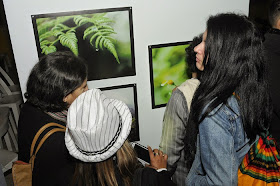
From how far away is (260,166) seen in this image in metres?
1.33

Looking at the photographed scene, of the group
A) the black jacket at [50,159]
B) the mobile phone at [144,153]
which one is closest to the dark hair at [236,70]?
the mobile phone at [144,153]

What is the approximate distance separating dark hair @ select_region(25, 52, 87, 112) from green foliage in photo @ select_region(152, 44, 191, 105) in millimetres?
1021

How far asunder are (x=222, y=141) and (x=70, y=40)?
4.94ft

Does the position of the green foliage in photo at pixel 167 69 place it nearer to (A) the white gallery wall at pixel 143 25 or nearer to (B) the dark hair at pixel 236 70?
(A) the white gallery wall at pixel 143 25

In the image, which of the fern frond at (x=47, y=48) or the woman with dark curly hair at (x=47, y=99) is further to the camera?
the fern frond at (x=47, y=48)

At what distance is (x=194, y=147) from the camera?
1.58m

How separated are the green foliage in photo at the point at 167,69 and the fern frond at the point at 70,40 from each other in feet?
2.34

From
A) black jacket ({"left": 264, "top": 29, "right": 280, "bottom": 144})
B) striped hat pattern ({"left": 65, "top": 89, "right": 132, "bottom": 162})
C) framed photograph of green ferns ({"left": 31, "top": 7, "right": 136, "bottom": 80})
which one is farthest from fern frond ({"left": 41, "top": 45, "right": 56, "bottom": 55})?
black jacket ({"left": 264, "top": 29, "right": 280, "bottom": 144})

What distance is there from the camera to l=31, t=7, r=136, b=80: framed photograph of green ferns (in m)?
2.07

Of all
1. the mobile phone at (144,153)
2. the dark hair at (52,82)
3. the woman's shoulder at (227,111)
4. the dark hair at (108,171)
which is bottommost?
the mobile phone at (144,153)

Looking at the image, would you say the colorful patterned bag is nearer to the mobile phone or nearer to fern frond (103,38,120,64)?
the mobile phone

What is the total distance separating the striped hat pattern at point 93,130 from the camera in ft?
3.81

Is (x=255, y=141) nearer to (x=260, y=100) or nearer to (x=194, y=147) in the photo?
(x=260, y=100)

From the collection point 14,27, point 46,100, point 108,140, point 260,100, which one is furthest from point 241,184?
point 14,27
